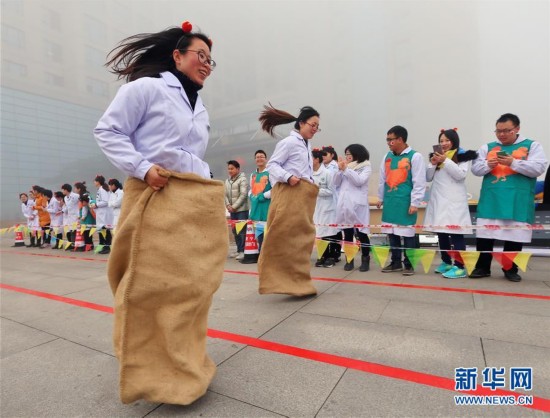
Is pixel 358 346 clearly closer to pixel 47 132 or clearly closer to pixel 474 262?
pixel 474 262

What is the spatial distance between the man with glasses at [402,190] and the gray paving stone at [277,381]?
2.98 m

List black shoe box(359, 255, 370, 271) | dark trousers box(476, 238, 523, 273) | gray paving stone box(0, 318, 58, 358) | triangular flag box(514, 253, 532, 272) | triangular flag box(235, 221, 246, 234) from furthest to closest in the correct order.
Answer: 1. triangular flag box(235, 221, 246, 234)
2. black shoe box(359, 255, 370, 271)
3. dark trousers box(476, 238, 523, 273)
4. triangular flag box(514, 253, 532, 272)
5. gray paving stone box(0, 318, 58, 358)

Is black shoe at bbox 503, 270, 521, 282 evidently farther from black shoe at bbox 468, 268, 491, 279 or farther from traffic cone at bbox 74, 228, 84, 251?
traffic cone at bbox 74, 228, 84, 251

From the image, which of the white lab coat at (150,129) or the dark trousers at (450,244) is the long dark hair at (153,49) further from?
the dark trousers at (450,244)

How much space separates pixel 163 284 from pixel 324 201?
4.58 m

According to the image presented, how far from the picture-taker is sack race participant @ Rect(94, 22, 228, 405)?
1.58 metres

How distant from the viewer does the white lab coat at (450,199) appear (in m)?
4.34

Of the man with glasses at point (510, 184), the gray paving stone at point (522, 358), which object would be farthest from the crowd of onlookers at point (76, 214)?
the gray paving stone at point (522, 358)

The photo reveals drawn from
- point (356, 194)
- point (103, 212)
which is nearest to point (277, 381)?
point (356, 194)

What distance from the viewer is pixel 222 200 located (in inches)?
71.1

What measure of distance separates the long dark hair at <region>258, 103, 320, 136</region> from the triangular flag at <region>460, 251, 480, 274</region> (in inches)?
98.6

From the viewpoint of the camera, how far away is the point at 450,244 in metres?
4.73

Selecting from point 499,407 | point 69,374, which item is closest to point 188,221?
point 69,374

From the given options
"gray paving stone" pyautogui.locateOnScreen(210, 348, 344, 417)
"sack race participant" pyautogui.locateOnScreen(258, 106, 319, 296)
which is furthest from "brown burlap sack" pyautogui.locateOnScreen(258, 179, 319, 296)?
"gray paving stone" pyautogui.locateOnScreen(210, 348, 344, 417)
